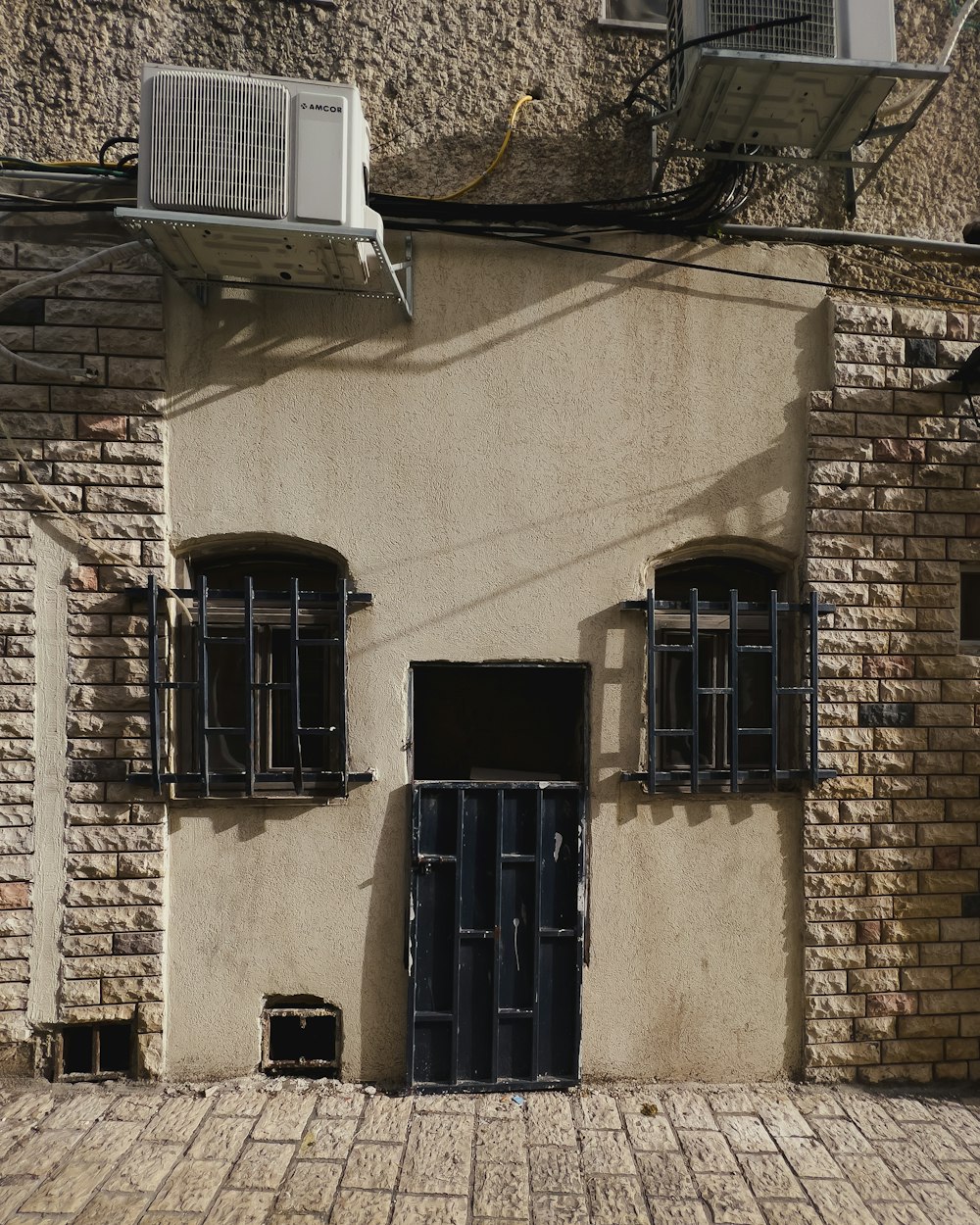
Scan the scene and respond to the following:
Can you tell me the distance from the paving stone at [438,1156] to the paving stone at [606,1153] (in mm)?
550

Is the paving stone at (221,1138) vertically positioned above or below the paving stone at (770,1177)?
above

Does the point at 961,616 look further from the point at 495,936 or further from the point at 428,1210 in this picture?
the point at 428,1210

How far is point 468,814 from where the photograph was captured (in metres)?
3.91

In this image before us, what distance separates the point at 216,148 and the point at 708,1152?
203 inches

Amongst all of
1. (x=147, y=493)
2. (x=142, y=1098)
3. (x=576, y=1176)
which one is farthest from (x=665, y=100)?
(x=142, y=1098)

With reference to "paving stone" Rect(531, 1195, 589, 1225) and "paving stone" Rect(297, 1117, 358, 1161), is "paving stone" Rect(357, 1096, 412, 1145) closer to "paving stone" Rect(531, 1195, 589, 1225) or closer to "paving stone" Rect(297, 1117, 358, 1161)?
"paving stone" Rect(297, 1117, 358, 1161)

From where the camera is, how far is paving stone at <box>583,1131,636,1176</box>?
3303 millimetres

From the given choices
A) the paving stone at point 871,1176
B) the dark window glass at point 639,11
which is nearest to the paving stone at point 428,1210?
the paving stone at point 871,1176

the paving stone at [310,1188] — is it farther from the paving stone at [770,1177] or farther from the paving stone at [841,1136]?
the paving stone at [841,1136]

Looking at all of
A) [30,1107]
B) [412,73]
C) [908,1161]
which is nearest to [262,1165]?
[30,1107]

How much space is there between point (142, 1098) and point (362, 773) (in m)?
1.96

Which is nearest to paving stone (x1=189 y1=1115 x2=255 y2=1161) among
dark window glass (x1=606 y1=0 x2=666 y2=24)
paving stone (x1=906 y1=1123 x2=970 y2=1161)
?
paving stone (x1=906 y1=1123 x2=970 y2=1161)

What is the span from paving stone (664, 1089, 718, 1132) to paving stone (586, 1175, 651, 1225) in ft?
1.70

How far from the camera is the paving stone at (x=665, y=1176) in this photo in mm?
3174
